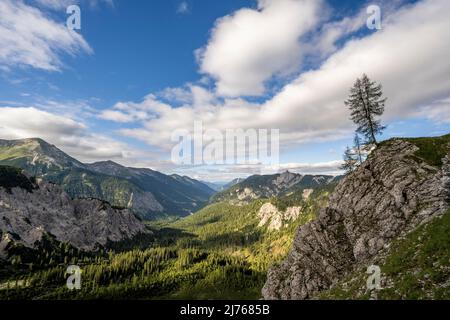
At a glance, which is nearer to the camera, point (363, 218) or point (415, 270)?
point (415, 270)

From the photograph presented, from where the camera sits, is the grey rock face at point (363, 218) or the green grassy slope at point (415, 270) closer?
the green grassy slope at point (415, 270)

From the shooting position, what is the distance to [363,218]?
56.2 m

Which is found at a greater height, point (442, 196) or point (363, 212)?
point (442, 196)

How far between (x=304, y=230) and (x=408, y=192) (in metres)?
29.2

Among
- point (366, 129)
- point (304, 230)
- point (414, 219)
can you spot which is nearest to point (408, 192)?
point (414, 219)

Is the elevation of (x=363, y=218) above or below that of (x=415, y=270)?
above

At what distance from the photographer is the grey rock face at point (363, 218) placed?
44.4 m

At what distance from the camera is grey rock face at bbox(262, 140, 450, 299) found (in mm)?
44375

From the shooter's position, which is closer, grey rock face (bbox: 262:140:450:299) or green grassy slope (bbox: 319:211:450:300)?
green grassy slope (bbox: 319:211:450:300)
